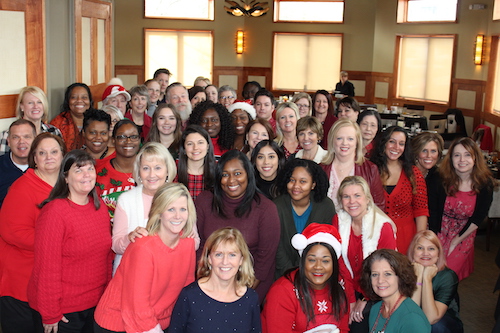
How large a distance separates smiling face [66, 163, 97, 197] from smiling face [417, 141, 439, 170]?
295cm

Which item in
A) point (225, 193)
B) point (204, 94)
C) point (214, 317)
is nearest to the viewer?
point (214, 317)

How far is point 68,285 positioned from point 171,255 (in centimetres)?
62

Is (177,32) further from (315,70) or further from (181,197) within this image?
(181,197)

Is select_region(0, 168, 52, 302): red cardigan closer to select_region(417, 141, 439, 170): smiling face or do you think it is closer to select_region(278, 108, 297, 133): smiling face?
select_region(278, 108, 297, 133): smiling face

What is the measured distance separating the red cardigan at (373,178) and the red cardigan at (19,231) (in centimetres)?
211

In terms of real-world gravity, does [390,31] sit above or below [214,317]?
above

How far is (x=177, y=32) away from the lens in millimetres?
14984

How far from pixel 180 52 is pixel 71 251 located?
12739 millimetres

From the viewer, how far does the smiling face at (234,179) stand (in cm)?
349

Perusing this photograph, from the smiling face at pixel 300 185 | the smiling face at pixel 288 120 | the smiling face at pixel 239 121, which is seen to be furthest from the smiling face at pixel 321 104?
the smiling face at pixel 300 185

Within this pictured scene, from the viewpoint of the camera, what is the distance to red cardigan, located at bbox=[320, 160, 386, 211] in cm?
422

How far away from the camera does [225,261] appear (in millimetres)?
2865

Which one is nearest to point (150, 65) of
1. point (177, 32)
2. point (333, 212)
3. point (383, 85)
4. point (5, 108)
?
point (177, 32)

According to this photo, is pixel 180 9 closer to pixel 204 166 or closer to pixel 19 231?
pixel 204 166
